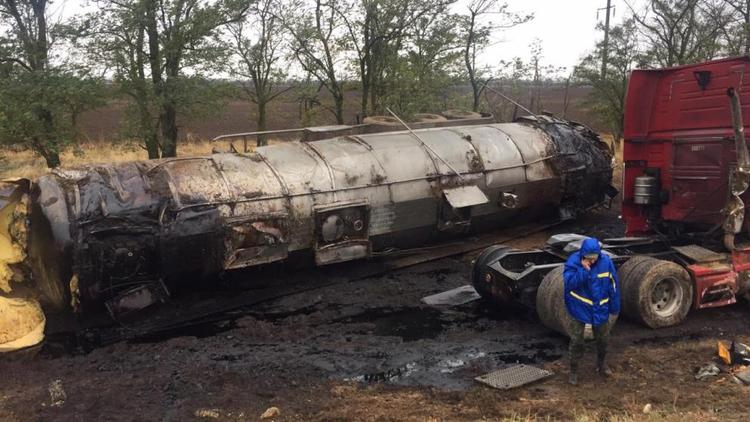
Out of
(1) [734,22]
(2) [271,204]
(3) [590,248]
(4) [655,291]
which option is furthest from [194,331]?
(1) [734,22]

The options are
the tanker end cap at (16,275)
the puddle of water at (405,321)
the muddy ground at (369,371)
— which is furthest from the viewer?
the puddle of water at (405,321)

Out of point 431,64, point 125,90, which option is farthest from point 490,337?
point 431,64

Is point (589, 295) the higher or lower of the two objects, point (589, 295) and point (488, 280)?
the higher

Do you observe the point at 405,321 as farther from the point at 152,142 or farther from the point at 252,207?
the point at 152,142

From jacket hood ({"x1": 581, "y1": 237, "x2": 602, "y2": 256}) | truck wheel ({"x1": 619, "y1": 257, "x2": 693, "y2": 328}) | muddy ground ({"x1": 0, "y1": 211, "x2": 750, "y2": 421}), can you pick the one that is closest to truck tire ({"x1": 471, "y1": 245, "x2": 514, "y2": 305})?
muddy ground ({"x1": 0, "y1": 211, "x2": 750, "y2": 421})

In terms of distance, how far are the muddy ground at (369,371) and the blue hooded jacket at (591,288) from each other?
663 mm

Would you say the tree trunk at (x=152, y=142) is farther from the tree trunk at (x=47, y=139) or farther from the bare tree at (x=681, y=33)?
the bare tree at (x=681, y=33)

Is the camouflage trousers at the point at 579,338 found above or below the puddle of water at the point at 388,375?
above

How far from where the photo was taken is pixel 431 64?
22.4 metres

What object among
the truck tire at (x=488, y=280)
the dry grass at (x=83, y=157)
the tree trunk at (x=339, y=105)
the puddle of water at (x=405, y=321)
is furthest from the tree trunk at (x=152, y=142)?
the truck tire at (x=488, y=280)

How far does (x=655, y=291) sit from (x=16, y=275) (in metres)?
7.86

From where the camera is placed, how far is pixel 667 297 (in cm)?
708

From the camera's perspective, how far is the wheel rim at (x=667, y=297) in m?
6.98

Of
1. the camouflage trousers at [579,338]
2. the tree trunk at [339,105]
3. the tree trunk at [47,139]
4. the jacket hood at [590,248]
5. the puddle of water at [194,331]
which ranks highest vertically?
the tree trunk at [339,105]
